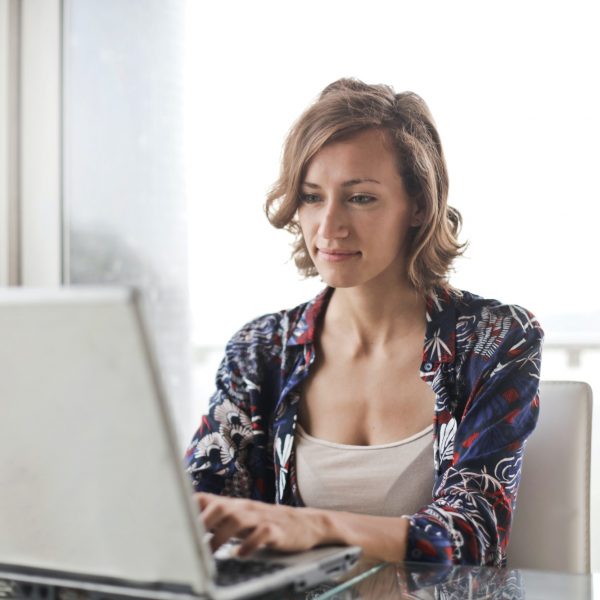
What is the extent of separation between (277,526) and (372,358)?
725mm

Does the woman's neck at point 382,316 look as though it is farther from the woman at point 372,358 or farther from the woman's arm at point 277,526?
the woman's arm at point 277,526

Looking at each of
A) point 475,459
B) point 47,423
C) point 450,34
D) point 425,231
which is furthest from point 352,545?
point 450,34

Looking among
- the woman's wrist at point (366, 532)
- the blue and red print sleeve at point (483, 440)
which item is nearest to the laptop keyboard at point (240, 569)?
the woman's wrist at point (366, 532)

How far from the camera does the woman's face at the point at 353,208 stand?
1.59 meters

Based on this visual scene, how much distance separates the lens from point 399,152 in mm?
1655

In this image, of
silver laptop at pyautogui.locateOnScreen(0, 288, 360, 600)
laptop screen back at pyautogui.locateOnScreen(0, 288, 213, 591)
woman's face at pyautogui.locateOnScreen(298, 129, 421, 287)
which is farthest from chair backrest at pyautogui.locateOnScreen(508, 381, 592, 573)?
laptop screen back at pyautogui.locateOnScreen(0, 288, 213, 591)

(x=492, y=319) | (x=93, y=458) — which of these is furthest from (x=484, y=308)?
(x=93, y=458)

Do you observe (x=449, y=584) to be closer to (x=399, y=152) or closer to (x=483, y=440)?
(x=483, y=440)

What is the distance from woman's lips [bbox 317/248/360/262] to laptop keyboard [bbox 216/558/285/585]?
2.42ft

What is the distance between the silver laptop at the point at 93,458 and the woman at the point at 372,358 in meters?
0.66

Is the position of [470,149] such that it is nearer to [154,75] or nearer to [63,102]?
[154,75]

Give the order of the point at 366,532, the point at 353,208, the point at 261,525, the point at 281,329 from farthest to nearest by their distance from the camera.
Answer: the point at 281,329, the point at 353,208, the point at 366,532, the point at 261,525

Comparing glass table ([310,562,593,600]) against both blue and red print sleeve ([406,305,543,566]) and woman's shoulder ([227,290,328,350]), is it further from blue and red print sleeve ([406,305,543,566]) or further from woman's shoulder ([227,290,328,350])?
woman's shoulder ([227,290,328,350])

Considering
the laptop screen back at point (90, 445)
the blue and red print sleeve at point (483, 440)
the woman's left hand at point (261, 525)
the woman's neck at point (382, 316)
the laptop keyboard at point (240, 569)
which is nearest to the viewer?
the laptop screen back at point (90, 445)
